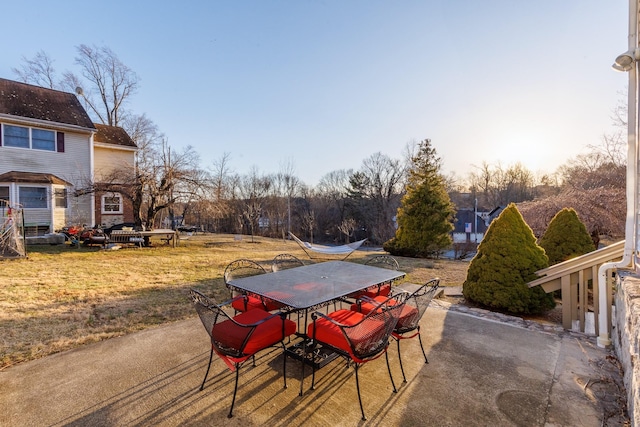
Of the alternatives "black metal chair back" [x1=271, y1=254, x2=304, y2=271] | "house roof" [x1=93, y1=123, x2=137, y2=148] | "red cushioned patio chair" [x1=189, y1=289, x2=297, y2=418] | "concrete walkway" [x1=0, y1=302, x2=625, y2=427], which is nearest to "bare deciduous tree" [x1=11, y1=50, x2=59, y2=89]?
"house roof" [x1=93, y1=123, x2=137, y2=148]

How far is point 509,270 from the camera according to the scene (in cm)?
427

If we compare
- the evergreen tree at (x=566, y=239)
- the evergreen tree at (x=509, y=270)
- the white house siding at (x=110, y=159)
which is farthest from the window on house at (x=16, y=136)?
the evergreen tree at (x=566, y=239)

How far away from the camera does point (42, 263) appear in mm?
6977

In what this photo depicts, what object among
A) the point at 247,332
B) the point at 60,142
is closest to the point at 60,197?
the point at 60,142

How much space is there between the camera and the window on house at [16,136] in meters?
10.9

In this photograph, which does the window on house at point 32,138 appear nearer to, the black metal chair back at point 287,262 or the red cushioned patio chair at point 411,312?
the black metal chair back at point 287,262

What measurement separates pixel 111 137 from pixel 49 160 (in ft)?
9.98

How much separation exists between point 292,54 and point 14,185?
1068 centimetres

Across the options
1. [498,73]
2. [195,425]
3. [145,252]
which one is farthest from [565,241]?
[145,252]

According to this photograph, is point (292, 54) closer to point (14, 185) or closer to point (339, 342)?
point (339, 342)

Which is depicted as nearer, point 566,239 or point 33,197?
point 566,239

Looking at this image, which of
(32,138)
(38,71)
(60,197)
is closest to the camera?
(32,138)

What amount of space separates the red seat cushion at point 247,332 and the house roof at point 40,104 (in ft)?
46.0

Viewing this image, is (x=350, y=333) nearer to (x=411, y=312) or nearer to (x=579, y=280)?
(x=411, y=312)
